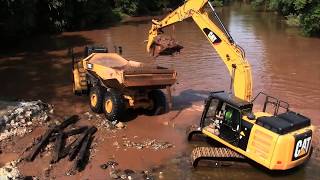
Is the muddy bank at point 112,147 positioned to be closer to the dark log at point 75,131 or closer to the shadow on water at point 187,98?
the dark log at point 75,131

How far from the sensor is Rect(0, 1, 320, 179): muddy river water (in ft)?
37.6

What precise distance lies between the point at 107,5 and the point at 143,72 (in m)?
32.9

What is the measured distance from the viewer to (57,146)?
11.7 metres

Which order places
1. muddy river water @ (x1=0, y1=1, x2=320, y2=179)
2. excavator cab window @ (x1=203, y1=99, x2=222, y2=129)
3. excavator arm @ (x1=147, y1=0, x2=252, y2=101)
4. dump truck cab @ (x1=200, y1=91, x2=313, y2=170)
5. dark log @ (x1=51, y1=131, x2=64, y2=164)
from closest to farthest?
dump truck cab @ (x1=200, y1=91, x2=313, y2=170) < dark log @ (x1=51, y1=131, x2=64, y2=164) < muddy river water @ (x1=0, y1=1, x2=320, y2=179) < excavator cab window @ (x1=203, y1=99, x2=222, y2=129) < excavator arm @ (x1=147, y1=0, x2=252, y2=101)

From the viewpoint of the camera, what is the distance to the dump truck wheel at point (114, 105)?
13797 mm

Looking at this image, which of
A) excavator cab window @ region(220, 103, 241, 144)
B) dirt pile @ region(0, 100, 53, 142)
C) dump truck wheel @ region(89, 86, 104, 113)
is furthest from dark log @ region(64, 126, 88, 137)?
excavator cab window @ region(220, 103, 241, 144)

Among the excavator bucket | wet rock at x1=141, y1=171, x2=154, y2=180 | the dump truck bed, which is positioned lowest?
wet rock at x1=141, y1=171, x2=154, y2=180

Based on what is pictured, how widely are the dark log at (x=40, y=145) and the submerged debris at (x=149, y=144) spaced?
79.9 inches

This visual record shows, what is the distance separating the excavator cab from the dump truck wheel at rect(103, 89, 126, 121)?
2954mm

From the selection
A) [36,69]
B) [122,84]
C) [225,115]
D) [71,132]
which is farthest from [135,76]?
[36,69]

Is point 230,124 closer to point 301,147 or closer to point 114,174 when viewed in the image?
point 301,147

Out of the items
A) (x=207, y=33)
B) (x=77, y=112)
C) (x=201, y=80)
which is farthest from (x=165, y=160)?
(x=201, y=80)

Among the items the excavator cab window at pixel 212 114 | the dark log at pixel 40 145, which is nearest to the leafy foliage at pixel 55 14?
the dark log at pixel 40 145

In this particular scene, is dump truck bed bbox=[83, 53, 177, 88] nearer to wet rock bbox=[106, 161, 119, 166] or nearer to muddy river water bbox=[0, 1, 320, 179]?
muddy river water bbox=[0, 1, 320, 179]
